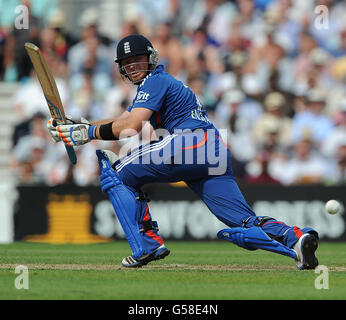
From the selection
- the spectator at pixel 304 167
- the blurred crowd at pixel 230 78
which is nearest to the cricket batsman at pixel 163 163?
the blurred crowd at pixel 230 78

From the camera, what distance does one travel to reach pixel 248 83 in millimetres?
13383

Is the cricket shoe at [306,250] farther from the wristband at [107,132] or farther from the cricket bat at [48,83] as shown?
the cricket bat at [48,83]

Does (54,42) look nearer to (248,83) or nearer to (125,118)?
(248,83)

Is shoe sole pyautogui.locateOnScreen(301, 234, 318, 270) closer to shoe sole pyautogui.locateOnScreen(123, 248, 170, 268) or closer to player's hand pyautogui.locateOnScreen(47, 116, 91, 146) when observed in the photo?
shoe sole pyautogui.locateOnScreen(123, 248, 170, 268)

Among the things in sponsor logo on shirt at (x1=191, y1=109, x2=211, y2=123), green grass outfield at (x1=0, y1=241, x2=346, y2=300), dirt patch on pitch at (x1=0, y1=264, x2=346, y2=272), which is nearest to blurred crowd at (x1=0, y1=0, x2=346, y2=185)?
green grass outfield at (x1=0, y1=241, x2=346, y2=300)

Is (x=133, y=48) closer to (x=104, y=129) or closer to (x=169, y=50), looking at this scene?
(x=104, y=129)

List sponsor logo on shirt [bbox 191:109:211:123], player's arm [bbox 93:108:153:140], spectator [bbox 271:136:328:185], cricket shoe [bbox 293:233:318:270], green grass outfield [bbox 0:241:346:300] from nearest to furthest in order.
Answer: green grass outfield [bbox 0:241:346:300]
cricket shoe [bbox 293:233:318:270]
player's arm [bbox 93:108:153:140]
sponsor logo on shirt [bbox 191:109:211:123]
spectator [bbox 271:136:328:185]

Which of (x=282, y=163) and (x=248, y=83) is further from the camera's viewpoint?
(x=248, y=83)

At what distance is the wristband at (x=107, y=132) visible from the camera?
681cm

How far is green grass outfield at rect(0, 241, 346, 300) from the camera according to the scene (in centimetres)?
543

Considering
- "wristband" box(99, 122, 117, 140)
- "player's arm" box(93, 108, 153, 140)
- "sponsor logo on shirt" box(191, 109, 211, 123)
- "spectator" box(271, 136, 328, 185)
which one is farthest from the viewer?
"spectator" box(271, 136, 328, 185)

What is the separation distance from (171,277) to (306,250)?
3.70 ft

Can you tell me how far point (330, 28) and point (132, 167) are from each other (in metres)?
8.30
